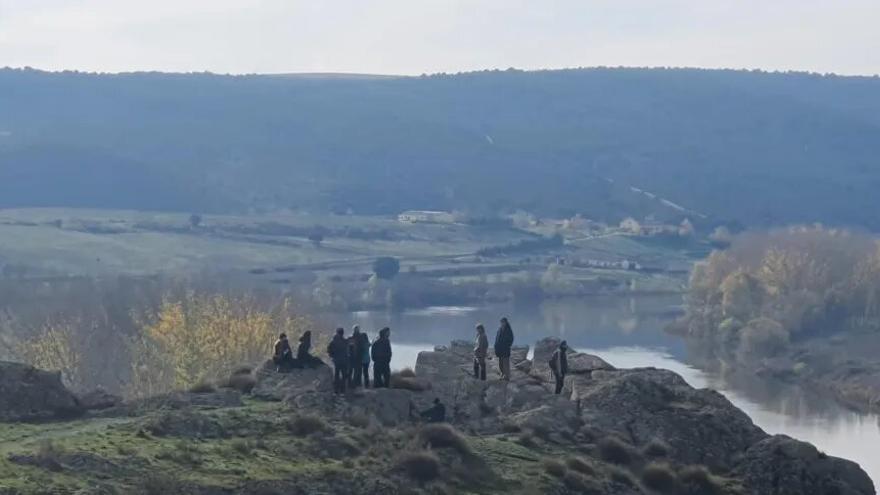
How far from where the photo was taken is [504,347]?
3170 centimetres

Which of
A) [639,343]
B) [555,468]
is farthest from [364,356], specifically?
[639,343]

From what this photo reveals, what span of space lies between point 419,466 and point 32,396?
643cm

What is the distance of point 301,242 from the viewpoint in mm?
151750

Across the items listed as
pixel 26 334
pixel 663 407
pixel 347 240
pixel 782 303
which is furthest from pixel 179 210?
pixel 663 407

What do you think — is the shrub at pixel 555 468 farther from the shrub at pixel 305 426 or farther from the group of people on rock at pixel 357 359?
the group of people on rock at pixel 357 359

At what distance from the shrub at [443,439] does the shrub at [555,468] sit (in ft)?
3.92

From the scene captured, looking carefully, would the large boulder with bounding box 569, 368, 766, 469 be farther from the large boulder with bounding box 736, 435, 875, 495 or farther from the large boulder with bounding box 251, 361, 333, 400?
the large boulder with bounding box 251, 361, 333, 400

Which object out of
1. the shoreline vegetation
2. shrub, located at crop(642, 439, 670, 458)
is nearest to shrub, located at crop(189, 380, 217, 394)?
shrub, located at crop(642, 439, 670, 458)

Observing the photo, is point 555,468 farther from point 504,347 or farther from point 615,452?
point 504,347

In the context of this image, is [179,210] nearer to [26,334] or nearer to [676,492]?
[26,334]

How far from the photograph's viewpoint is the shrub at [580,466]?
27.6m

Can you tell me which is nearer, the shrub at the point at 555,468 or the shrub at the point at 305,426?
the shrub at the point at 305,426

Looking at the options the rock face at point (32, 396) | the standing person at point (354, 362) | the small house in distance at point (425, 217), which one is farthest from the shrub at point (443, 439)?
the small house in distance at point (425, 217)

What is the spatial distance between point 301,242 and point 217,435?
4938 inches
